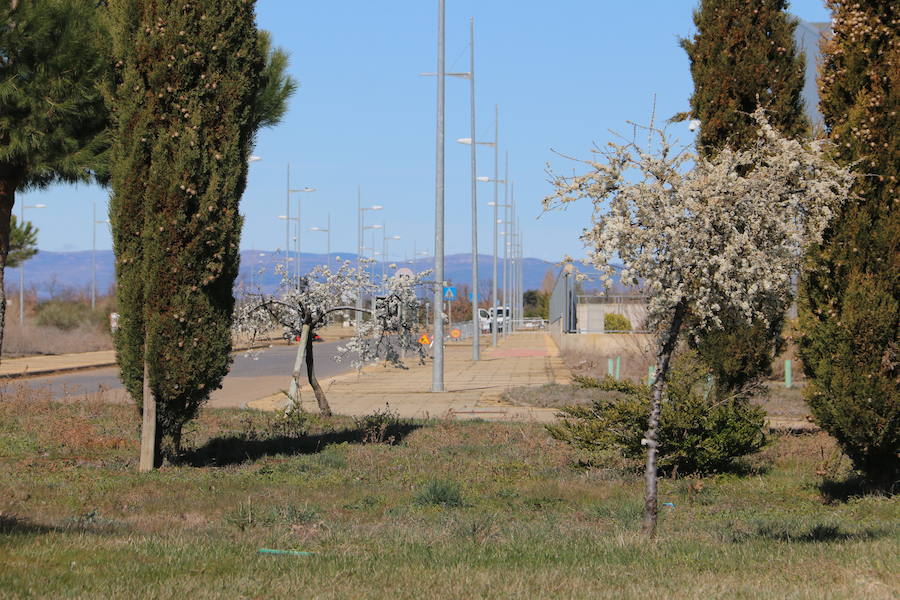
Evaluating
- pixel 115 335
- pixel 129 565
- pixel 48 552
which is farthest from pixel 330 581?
pixel 115 335

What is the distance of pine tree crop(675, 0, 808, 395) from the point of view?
15734mm

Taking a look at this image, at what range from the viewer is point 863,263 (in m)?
10.0

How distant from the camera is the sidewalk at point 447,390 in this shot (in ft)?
69.7

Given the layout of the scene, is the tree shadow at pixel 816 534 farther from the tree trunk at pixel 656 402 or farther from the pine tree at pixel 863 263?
the pine tree at pixel 863 263

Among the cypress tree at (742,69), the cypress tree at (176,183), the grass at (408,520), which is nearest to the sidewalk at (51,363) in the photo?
the grass at (408,520)

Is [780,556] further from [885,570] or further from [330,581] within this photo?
[330,581]

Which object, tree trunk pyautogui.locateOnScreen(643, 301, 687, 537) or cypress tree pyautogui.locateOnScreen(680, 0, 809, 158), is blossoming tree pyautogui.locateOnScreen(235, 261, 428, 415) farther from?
tree trunk pyautogui.locateOnScreen(643, 301, 687, 537)

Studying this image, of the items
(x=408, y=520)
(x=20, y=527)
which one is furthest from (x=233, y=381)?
(x=20, y=527)

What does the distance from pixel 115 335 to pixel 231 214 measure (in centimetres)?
203

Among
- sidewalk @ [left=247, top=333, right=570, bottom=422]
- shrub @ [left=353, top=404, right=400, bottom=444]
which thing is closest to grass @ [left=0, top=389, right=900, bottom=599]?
shrub @ [left=353, top=404, right=400, bottom=444]

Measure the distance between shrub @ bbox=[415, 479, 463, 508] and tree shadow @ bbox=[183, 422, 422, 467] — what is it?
12.5 ft

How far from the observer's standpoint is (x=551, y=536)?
26.6 feet

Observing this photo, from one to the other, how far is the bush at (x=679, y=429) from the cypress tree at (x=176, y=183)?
4395 millimetres

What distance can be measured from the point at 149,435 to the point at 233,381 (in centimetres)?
2067
